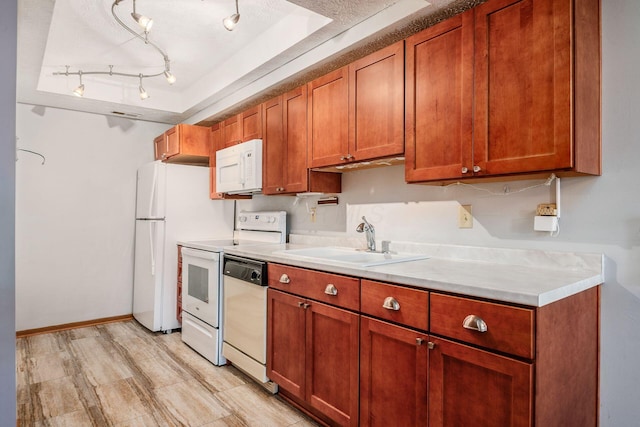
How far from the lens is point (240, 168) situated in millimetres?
3252

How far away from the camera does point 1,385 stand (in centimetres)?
95

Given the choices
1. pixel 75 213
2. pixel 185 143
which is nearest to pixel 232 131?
pixel 185 143

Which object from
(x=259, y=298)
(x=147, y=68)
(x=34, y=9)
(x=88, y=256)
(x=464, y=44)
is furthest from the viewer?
(x=88, y=256)

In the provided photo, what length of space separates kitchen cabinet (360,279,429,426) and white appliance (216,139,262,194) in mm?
1665

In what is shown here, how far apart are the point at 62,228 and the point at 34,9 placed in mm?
2441

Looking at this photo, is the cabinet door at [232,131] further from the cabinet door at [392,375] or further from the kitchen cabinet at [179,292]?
the cabinet door at [392,375]

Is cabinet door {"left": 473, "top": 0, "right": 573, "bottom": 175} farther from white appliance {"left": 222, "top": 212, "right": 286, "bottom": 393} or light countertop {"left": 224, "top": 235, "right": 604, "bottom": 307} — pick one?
white appliance {"left": 222, "top": 212, "right": 286, "bottom": 393}

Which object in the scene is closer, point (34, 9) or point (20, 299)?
point (34, 9)

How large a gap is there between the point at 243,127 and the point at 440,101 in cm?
197

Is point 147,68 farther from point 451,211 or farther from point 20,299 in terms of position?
point 451,211

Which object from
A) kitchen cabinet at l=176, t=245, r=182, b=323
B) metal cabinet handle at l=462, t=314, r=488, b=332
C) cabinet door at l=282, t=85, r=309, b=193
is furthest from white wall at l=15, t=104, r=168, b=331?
metal cabinet handle at l=462, t=314, r=488, b=332

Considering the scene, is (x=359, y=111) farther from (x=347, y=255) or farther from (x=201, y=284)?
(x=201, y=284)

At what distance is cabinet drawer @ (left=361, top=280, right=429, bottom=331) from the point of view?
1.51 m

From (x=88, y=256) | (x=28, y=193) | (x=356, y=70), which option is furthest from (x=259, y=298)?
(x=28, y=193)
